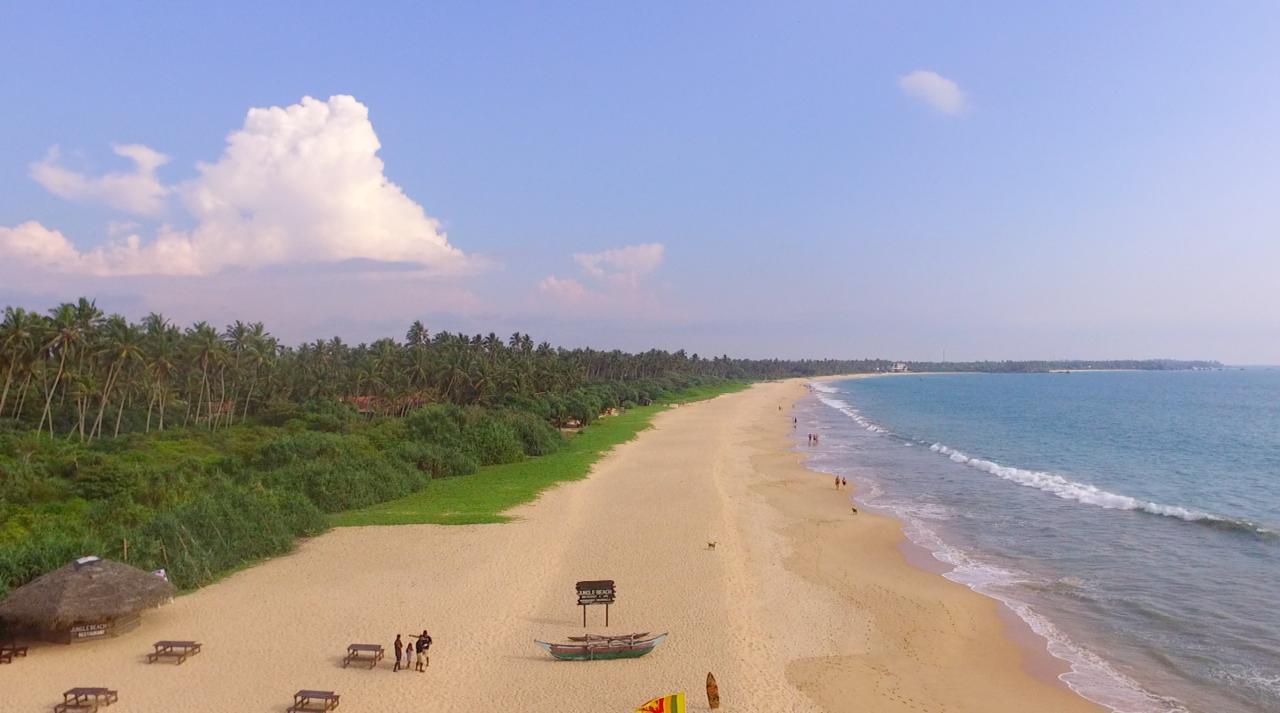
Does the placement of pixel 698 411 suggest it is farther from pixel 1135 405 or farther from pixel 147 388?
pixel 1135 405

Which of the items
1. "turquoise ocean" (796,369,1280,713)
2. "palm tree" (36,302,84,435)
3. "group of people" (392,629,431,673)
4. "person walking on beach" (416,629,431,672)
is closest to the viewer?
"group of people" (392,629,431,673)

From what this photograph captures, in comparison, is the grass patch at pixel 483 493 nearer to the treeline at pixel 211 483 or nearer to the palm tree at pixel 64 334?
the treeline at pixel 211 483

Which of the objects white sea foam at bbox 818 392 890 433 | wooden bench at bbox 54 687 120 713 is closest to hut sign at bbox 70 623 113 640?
wooden bench at bbox 54 687 120 713

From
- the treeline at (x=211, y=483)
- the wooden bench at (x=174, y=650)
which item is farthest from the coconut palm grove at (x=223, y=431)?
the wooden bench at (x=174, y=650)

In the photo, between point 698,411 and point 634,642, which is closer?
point 634,642

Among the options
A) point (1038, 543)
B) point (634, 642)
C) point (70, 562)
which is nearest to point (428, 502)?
point (70, 562)

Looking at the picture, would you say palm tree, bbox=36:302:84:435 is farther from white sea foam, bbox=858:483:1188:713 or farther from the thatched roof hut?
white sea foam, bbox=858:483:1188:713
